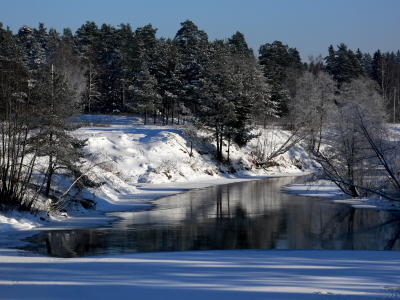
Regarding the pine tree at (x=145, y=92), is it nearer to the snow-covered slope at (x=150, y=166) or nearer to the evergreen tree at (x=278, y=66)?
the snow-covered slope at (x=150, y=166)

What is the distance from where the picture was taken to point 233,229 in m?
16.4

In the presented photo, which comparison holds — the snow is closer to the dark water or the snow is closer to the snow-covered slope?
the dark water

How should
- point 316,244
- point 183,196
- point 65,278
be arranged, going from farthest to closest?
point 183,196
point 316,244
point 65,278

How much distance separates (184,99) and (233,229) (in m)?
37.7

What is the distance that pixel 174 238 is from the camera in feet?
47.4

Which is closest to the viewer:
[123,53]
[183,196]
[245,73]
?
[183,196]

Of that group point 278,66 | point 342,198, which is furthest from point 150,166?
point 278,66

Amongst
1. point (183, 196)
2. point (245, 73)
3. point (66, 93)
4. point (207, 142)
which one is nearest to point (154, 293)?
point (66, 93)

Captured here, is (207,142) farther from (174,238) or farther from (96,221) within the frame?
(174,238)

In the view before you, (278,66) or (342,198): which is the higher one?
(278,66)

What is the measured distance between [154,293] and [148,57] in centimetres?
5044

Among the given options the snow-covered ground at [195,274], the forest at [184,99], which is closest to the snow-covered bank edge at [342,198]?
the forest at [184,99]

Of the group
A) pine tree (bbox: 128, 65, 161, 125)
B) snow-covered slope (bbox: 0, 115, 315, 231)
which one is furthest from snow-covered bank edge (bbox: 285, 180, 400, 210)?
pine tree (bbox: 128, 65, 161, 125)

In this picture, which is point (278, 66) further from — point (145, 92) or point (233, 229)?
point (233, 229)
